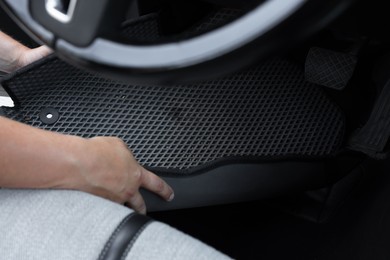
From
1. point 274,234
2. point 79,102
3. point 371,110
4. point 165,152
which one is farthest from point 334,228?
point 79,102

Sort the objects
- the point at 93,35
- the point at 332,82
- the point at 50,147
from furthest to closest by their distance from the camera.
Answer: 1. the point at 332,82
2. the point at 50,147
3. the point at 93,35

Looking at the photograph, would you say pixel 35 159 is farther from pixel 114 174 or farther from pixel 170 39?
pixel 170 39

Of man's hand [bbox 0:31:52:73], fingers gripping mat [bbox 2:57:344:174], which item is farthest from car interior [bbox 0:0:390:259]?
man's hand [bbox 0:31:52:73]

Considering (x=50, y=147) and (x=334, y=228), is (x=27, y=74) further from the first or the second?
(x=334, y=228)

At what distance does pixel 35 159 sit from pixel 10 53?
0.46 m

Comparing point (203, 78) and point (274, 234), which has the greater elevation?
point (203, 78)

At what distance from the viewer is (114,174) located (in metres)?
0.62

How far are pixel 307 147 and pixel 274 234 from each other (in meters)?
0.18

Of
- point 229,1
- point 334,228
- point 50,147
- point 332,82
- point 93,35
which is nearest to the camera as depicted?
point 93,35

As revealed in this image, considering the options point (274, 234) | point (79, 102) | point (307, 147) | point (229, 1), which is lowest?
point (274, 234)

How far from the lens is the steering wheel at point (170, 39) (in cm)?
39

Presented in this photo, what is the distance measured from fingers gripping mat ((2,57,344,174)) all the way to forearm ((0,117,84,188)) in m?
0.15

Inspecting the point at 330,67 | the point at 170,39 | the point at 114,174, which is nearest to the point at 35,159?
the point at 114,174

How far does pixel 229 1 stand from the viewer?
678 mm
